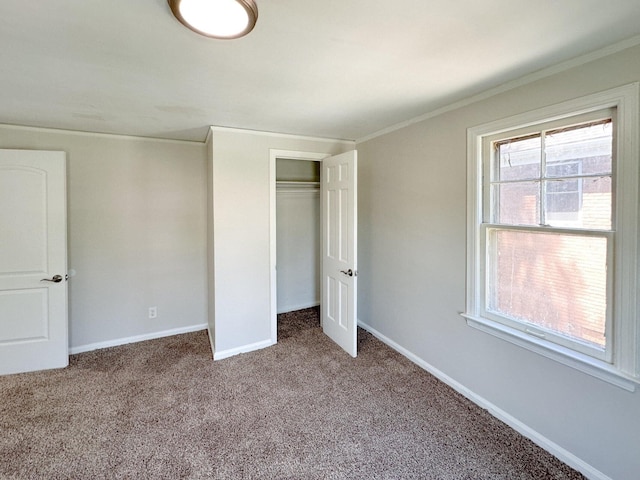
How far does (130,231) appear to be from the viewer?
10.5ft

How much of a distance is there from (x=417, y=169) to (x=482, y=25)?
1409mm

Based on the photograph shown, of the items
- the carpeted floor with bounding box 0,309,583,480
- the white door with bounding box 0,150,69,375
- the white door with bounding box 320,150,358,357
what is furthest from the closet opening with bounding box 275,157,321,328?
the white door with bounding box 0,150,69,375

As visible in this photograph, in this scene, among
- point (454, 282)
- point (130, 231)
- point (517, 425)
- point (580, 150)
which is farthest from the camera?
point (130, 231)

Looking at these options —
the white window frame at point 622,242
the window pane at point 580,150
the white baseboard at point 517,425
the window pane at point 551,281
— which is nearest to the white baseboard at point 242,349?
the white baseboard at point 517,425

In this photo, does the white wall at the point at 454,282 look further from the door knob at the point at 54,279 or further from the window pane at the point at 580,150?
the door knob at the point at 54,279

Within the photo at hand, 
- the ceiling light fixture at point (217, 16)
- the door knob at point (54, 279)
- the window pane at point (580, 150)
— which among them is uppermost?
the ceiling light fixture at point (217, 16)

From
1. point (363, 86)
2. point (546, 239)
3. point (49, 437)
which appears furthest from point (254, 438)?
point (363, 86)

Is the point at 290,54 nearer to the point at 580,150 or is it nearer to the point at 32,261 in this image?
the point at 580,150

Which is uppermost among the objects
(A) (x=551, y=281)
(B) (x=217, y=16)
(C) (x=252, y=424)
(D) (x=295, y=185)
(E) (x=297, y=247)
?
(B) (x=217, y=16)

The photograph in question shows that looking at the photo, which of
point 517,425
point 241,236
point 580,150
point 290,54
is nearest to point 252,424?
point 241,236

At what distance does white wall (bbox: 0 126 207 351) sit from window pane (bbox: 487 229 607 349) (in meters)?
3.01

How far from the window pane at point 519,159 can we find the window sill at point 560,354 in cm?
100

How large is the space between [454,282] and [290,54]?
6.41ft

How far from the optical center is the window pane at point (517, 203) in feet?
6.21
